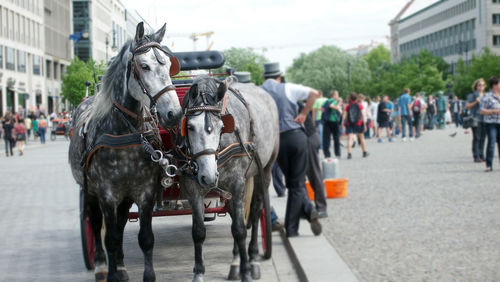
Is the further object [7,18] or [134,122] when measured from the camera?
[7,18]

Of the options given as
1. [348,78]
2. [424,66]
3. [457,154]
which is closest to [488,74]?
[424,66]

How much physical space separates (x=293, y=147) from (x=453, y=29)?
117 m

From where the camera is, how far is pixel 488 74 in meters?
85.4

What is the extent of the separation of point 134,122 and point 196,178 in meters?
0.66

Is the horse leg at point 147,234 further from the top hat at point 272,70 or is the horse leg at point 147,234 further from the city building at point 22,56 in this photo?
the city building at point 22,56

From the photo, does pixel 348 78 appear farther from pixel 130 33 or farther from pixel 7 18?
pixel 130 33

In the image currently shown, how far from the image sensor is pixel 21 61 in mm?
68938

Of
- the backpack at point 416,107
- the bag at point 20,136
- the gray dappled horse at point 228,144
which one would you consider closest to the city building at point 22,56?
the bag at point 20,136

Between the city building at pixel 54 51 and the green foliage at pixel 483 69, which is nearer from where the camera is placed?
the city building at pixel 54 51

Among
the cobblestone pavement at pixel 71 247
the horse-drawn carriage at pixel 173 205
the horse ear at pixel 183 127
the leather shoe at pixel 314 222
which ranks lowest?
the cobblestone pavement at pixel 71 247

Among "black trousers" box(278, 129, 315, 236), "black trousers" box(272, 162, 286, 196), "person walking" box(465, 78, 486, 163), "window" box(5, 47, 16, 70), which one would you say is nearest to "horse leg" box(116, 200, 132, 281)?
"black trousers" box(278, 129, 315, 236)

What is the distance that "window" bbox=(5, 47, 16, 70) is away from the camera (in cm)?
6500

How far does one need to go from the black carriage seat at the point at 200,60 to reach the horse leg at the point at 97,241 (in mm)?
2596

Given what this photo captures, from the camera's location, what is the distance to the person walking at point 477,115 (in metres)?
18.7
